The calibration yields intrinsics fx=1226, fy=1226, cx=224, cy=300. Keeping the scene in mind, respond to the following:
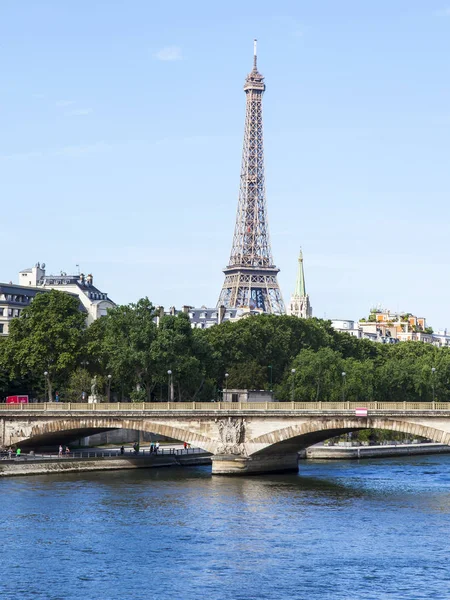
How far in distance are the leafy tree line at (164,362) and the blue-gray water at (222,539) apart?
2973 centimetres

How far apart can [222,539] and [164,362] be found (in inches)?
2301

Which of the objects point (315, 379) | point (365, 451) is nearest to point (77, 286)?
point (315, 379)

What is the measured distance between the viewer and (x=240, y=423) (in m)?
95.3

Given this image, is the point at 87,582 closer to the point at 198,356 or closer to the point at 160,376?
the point at 160,376

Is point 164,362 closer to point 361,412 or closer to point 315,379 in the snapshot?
point 315,379

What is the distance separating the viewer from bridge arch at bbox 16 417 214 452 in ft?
319

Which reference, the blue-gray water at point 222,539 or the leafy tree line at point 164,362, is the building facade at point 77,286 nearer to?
the leafy tree line at point 164,362

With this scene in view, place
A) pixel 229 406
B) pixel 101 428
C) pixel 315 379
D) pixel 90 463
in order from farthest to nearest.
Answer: pixel 315 379
pixel 101 428
pixel 90 463
pixel 229 406

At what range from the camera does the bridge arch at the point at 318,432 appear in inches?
3415

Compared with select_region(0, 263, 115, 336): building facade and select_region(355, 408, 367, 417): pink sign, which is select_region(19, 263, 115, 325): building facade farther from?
select_region(355, 408, 367, 417): pink sign

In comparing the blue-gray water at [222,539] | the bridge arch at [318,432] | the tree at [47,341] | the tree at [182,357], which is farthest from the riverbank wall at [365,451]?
the blue-gray water at [222,539]

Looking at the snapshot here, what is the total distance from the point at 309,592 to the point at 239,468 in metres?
43.2

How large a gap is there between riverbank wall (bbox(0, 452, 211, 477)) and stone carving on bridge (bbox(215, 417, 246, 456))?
33.2ft

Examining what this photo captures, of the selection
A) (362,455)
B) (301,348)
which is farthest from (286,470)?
(301,348)
